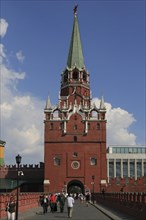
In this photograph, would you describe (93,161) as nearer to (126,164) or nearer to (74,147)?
(74,147)

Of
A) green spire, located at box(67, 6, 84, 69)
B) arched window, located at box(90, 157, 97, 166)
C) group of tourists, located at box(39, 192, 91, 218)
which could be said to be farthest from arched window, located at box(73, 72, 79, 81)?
group of tourists, located at box(39, 192, 91, 218)

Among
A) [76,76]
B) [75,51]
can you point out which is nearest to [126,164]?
[76,76]

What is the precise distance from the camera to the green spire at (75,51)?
7412cm

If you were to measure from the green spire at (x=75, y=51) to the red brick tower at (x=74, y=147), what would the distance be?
335 inches

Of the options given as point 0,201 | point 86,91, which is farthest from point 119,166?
point 0,201

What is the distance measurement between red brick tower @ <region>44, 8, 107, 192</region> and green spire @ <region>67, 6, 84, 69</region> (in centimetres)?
851

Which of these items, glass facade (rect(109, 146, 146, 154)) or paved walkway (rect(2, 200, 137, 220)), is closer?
paved walkway (rect(2, 200, 137, 220))

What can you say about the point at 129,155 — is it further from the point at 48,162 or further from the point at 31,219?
the point at 31,219

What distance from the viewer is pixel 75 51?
249 ft

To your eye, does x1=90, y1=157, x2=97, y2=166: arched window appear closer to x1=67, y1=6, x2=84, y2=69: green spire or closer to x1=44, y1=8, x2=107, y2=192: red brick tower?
x1=44, y1=8, x2=107, y2=192: red brick tower

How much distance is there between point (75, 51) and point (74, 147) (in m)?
19.5

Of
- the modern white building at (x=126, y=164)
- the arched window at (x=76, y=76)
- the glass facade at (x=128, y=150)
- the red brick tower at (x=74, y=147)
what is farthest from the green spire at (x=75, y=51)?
the glass facade at (x=128, y=150)

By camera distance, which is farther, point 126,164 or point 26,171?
point 126,164

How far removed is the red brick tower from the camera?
65938 millimetres
